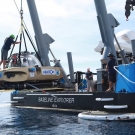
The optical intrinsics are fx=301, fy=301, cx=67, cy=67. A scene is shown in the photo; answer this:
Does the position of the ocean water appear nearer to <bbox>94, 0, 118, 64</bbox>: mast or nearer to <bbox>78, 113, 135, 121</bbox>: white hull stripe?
<bbox>78, 113, 135, 121</bbox>: white hull stripe

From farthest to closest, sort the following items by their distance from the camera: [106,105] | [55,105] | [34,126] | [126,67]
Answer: [55,105]
[106,105]
[126,67]
[34,126]

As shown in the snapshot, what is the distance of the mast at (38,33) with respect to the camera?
2075 centimetres

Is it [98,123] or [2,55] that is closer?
[98,123]

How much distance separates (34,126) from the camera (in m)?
12.1

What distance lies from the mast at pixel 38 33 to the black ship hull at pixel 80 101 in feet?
9.60

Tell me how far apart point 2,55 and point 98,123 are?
6.98 meters

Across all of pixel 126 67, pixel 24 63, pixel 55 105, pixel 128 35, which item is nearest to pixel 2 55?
pixel 24 63

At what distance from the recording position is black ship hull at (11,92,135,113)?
13617 millimetres

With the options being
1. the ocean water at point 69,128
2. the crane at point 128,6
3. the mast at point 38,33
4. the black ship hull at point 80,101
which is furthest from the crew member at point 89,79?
the mast at point 38,33

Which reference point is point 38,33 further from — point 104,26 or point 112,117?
point 112,117

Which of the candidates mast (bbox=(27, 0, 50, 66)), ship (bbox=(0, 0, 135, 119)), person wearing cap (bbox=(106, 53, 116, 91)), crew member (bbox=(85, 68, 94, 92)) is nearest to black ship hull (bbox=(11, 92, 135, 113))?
ship (bbox=(0, 0, 135, 119))

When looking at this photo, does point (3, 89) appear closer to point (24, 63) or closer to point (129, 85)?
point (24, 63)

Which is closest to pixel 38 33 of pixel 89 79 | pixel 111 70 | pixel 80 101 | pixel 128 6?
pixel 89 79

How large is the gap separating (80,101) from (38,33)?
23.5ft
